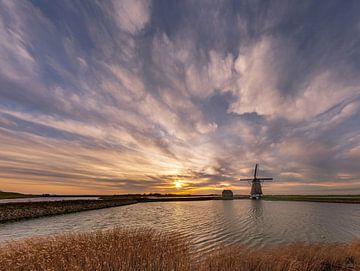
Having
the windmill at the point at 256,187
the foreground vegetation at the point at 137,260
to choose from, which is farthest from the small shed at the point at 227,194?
the foreground vegetation at the point at 137,260

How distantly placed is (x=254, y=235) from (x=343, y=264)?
35.9 feet

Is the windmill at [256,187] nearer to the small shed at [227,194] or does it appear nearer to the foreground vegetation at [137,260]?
the small shed at [227,194]

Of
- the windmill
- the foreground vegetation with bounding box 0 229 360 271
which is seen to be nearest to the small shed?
the windmill

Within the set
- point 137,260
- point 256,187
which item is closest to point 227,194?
point 256,187

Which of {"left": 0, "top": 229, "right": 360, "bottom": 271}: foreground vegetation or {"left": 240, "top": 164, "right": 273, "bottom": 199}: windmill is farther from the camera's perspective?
{"left": 240, "top": 164, "right": 273, "bottom": 199}: windmill

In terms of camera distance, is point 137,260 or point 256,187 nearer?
point 137,260

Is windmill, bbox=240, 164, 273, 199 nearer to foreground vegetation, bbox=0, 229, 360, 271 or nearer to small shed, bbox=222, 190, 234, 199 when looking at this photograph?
small shed, bbox=222, 190, 234, 199

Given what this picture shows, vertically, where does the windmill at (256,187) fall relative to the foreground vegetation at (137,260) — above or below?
above

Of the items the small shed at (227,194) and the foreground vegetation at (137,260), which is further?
the small shed at (227,194)

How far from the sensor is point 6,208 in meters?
34.3

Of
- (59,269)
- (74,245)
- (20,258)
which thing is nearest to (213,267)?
(59,269)

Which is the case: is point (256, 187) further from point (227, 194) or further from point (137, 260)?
point (137, 260)

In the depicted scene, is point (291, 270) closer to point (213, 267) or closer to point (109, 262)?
point (213, 267)

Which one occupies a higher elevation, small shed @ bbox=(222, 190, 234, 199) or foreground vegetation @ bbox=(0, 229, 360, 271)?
small shed @ bbox=(222, 190, 234, 199)
